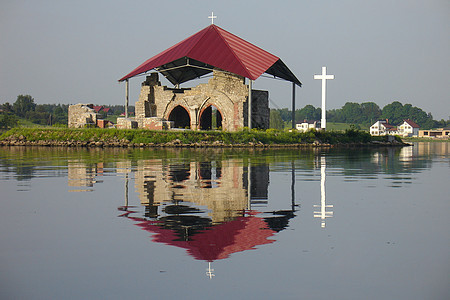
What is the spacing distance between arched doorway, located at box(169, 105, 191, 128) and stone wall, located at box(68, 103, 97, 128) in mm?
7879

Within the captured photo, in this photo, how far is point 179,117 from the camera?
177ft

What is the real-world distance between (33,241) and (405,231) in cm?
552

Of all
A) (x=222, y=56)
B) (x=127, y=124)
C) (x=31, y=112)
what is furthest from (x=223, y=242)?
(x=31, y=112)

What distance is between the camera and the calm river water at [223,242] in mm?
5168

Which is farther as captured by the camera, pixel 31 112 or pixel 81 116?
pixel 31 112

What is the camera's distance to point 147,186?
1272 cm

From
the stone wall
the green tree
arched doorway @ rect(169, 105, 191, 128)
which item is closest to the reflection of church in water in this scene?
the stone wall

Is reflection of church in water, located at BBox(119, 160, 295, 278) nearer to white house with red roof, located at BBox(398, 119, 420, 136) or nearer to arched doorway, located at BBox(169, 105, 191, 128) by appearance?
arched doorway, located at BBox(169, 105, 191, 128)

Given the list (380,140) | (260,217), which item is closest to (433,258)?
(260,217)

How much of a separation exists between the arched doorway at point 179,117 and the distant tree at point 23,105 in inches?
3333

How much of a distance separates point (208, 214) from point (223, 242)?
81.4 inches

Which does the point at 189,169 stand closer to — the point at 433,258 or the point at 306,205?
the point at 306,205

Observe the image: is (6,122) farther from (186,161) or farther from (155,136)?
(186,161)

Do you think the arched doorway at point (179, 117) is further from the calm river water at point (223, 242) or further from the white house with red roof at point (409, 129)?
the white house with red roof at point (409, 129)
